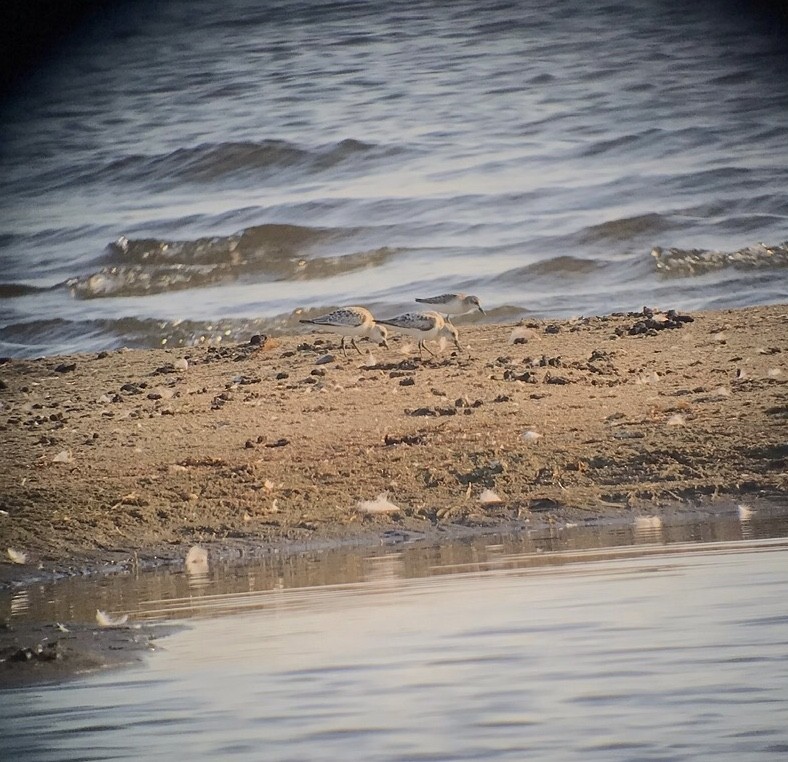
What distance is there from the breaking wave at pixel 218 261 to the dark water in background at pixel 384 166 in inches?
1.5

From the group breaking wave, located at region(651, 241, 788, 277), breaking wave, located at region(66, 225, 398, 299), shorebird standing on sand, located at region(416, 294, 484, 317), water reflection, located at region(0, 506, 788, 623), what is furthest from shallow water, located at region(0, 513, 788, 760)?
breaking wave, located at region(66, 225, 398, 299)

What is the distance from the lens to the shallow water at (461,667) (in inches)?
121

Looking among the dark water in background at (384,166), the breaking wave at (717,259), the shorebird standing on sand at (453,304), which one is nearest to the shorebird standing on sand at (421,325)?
the shorebird standing on sand at (453,304)

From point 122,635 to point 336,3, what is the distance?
24146 millimetres

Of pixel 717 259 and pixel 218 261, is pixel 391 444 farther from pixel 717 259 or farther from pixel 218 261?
pixel 218 261

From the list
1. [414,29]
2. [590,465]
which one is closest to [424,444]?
[590,465]

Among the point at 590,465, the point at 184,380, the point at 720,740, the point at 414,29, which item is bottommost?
the point at 720,740

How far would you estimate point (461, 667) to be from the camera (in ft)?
12.4

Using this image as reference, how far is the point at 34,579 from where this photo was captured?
257 inches

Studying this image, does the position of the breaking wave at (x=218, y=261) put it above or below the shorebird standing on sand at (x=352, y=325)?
above

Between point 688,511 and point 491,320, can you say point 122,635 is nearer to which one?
point 688,511

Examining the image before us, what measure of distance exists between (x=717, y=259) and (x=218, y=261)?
18.1 ft

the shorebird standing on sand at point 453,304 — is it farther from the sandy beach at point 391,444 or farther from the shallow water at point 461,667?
the shallow water at point 461,667

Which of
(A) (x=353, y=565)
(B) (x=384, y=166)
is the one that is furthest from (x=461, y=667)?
(B) (x=384, y=166)
